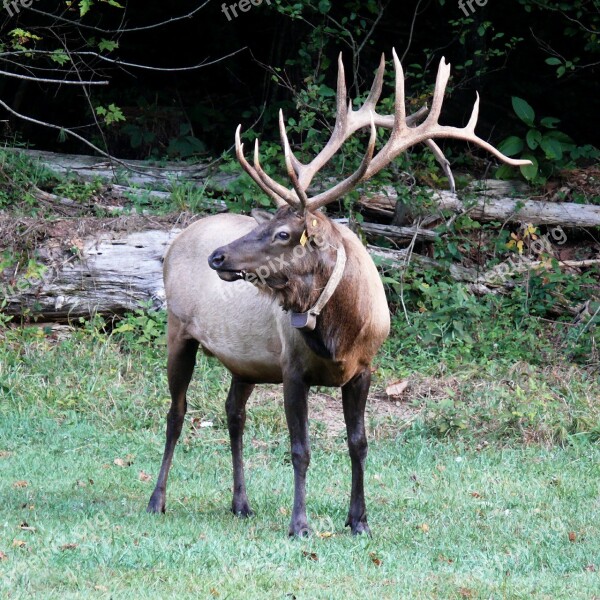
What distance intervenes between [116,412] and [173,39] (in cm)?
701

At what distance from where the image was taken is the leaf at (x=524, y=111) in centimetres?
1216

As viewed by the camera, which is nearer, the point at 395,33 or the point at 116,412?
the point at 116,412

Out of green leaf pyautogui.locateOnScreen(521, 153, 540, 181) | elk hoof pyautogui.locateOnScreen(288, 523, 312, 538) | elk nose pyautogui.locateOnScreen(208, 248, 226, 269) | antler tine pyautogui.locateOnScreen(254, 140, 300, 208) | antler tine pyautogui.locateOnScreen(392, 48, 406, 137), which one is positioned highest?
antler tine pyautogui.locateOnScreen(392, 48, 406, 137)

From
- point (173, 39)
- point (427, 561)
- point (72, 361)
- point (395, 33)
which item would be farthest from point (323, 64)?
point (427, 561)

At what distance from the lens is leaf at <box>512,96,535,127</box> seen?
39.9ft

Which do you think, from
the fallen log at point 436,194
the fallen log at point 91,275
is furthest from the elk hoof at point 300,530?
the fallen log at point 436,194

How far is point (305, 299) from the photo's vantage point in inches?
227

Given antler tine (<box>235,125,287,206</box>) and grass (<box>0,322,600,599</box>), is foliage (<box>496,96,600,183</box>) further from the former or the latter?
antler tine (<box>235,125,287,206</box>)

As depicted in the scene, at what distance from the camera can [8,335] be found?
9.95 m

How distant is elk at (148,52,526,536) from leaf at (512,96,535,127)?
5.93 m

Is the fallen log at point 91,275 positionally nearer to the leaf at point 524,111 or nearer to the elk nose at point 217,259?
the leaf at point 524,111

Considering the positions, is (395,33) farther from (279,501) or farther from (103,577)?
(103,577)

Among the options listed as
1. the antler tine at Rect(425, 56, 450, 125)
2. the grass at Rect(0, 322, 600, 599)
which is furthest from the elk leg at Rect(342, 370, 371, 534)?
the antler tine at Rect(425, 56, 450, 125)

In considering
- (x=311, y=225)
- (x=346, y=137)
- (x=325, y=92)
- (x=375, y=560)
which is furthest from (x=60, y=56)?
(x=375, y=560)
